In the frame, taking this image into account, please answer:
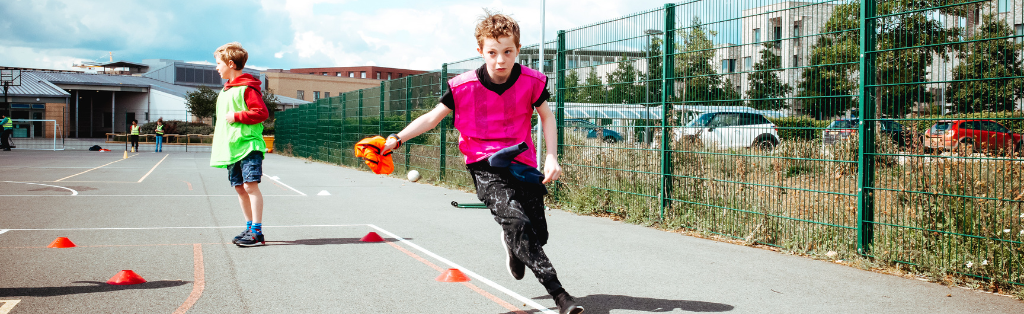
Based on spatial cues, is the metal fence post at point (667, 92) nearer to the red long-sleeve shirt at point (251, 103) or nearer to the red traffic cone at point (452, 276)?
the red traffic cone at point (452, 276)

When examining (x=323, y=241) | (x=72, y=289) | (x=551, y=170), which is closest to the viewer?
(x=551, y=170)

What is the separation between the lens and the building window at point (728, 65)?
6.89 meters

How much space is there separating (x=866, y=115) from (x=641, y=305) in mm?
2623

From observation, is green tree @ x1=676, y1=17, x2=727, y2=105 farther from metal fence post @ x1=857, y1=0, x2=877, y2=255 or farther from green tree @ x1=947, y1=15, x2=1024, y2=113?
green tree @ x1=947, y1=15, x2=1024, y2=113

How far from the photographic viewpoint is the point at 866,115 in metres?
5.58

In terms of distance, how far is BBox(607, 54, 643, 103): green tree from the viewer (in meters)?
8.28

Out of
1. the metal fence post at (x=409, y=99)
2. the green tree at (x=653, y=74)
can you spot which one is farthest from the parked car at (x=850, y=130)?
the metal fence post at (x=409, y=99)

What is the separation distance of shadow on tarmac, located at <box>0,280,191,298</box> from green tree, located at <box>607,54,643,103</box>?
5.23m

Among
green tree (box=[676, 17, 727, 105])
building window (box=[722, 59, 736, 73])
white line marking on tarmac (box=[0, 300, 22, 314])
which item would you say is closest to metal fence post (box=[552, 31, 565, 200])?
green tree (box=[676, 17, 727, 105])

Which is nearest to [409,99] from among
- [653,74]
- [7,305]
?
[653,74]

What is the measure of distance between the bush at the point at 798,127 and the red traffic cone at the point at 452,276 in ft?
10.3

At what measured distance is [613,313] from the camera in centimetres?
412

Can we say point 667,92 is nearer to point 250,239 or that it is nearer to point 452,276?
point 452,276

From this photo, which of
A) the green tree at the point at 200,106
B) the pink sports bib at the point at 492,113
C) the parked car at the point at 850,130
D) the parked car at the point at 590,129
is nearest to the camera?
the pink sports bib at the point at 492,113
